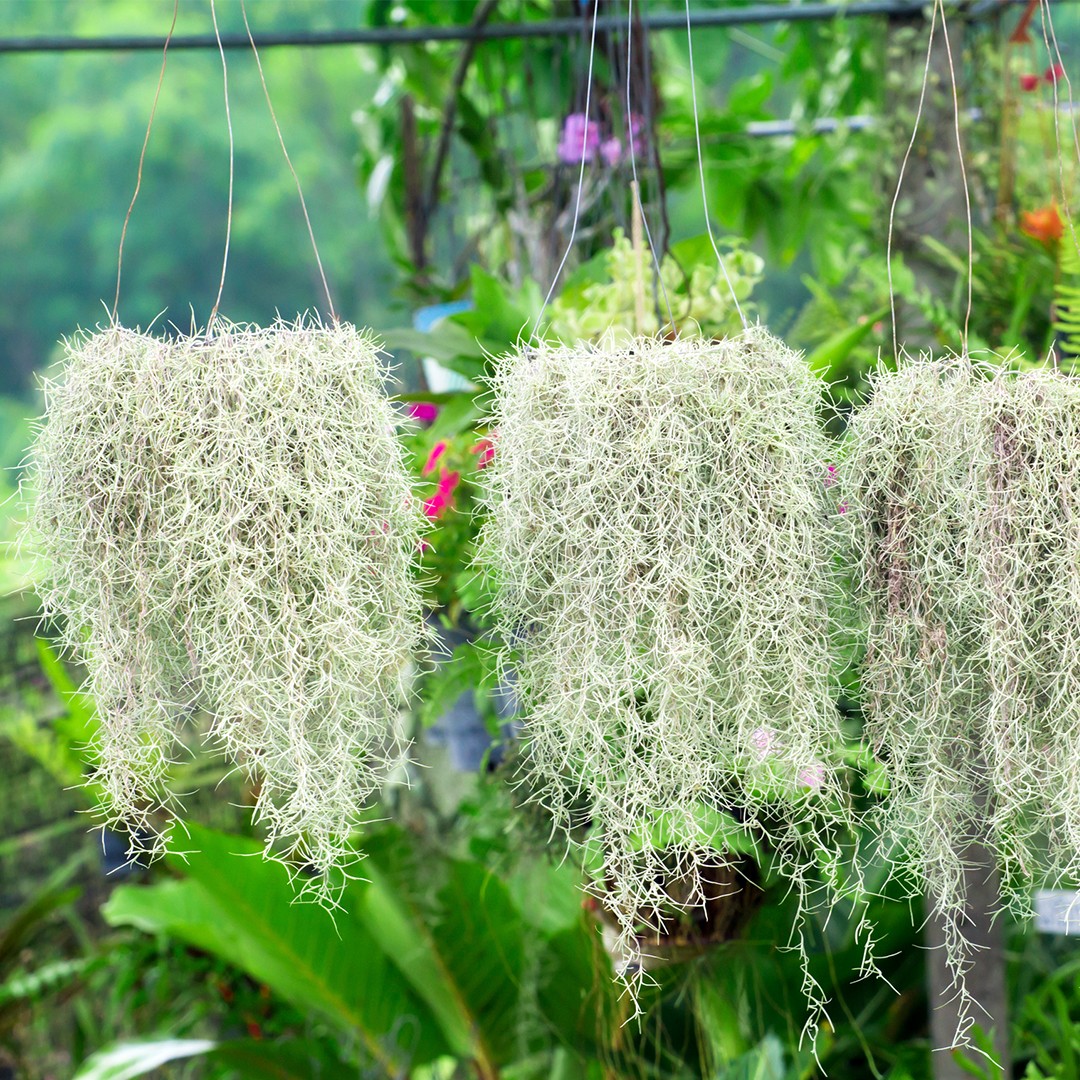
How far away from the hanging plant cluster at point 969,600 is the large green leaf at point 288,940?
1.08 metres

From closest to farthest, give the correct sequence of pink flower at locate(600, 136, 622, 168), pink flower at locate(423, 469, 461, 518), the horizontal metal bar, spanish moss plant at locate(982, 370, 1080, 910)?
spanish moss plant at locate(982, 370, 1080, 910)
pink flower at locate(423, 469, 461, 518)
the horizontal metal bar
pink flower at locate(600, 136, 622, 168)

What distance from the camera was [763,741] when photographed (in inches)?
29.6

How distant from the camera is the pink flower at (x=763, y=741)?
0.74 meters

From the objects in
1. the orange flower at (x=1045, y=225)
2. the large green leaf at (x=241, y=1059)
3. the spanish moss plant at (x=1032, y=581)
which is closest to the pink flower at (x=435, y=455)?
the spanish moss plant at (x=1032, y=581)

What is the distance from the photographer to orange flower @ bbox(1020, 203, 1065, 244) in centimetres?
141

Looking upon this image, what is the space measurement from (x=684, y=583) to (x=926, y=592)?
18 cm

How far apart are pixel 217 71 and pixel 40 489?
9585 millimetres

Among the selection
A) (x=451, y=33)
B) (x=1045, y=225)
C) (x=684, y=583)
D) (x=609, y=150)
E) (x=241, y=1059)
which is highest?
(x=451, y=33)

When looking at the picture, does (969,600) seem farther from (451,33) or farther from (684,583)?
(451,33)

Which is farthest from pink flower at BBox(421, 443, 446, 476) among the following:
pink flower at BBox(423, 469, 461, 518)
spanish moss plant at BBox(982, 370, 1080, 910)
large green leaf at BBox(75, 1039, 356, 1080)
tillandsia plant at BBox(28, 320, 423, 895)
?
large green leaf at BBox(75, 1039, 356, 1080)

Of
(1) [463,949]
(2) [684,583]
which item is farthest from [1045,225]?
(1) [463,949]

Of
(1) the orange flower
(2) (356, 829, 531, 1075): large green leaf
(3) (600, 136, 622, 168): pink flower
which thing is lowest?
(2) (356, 829, 531, 1075): large green leaf

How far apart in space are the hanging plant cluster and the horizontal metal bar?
0.78 m

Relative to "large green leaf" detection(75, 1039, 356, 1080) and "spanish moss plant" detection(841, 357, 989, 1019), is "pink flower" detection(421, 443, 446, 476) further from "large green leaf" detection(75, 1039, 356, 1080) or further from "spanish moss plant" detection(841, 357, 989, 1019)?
"large green leaf" detection(75, 1039, 356, 1080)
